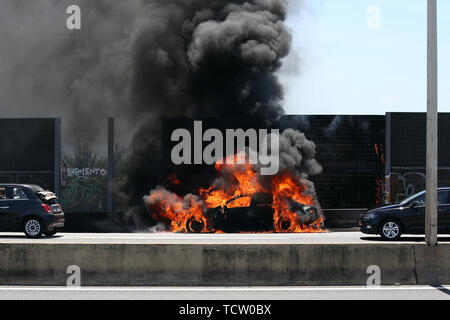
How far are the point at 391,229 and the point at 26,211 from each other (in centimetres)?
1042

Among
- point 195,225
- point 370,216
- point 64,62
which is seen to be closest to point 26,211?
point 195,225

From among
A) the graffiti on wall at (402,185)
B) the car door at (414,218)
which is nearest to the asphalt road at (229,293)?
the car door at (414,218)

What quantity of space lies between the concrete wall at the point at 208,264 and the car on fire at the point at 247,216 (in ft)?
44.6

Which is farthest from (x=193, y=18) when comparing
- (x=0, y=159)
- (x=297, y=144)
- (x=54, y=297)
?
(x=54, y=297)

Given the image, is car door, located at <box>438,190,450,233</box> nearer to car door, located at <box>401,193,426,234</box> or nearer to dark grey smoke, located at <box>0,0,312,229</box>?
car door, located at <box>401,193,426,234</box>

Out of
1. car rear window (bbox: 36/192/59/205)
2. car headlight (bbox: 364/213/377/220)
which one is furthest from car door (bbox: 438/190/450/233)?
car rear window (bbox: 36/192/59/205)

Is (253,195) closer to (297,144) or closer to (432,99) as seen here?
(297,144)

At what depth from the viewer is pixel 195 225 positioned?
23578 millimetres

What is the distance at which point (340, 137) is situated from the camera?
90.8 feet

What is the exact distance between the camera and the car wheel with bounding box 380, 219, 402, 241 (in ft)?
51.1

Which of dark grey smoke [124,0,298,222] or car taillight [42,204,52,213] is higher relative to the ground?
dark grey smoke [124,0,298,222]

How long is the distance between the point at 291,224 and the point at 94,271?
597 inches

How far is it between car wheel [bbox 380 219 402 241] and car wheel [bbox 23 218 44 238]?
982cm

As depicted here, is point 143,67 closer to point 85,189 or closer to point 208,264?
point 85,189
